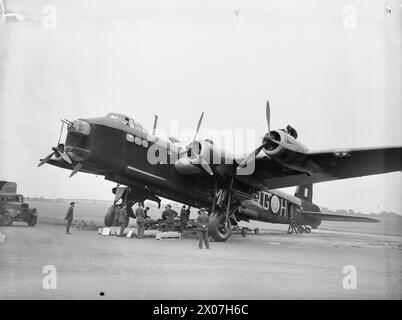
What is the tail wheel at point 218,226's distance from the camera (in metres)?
14.7

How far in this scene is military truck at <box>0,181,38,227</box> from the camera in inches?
653

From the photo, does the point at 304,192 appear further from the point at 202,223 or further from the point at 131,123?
the point at 131,123

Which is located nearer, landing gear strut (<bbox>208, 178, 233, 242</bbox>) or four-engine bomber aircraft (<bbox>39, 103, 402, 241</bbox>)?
four-engine bomber aircraft (<bbox>39, 103, 402, 241</bbox>)

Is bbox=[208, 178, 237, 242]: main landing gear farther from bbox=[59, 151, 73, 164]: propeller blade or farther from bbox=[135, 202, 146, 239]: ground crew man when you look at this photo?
bbox=[59, 151, 73, 164]: propeller blade

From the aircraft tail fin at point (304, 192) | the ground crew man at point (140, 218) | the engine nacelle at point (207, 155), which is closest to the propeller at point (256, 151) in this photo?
the engine nacelle at point (207, 155)

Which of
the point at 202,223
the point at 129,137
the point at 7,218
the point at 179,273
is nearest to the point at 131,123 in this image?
the point at 129,137

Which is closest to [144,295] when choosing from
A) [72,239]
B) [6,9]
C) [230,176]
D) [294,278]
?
[294,278]

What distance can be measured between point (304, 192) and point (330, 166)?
1009 centimetres

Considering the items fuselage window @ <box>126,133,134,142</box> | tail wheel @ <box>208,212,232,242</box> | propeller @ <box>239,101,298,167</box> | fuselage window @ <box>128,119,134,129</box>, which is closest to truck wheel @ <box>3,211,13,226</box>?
fuselage window @ <box>126,133,134,142</box>

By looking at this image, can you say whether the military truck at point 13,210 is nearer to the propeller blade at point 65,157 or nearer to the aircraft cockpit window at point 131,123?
the propeller blade at point 65,157

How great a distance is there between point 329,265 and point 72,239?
8.00 metres

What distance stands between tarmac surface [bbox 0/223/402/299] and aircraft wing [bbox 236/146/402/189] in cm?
279

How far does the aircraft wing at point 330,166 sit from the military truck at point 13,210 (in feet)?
30.3
